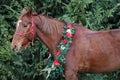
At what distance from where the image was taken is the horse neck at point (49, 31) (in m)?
3.99

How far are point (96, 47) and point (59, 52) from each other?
570 mm

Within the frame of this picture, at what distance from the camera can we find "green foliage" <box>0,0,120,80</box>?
5047mm

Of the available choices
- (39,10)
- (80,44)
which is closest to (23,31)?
(80,44)

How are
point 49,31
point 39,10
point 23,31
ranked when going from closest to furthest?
point 23,31
point 49,31
point 39,10

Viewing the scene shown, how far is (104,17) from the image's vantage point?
5496 millimetres

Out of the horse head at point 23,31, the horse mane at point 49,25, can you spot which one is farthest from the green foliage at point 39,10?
the horse head at point 23,31

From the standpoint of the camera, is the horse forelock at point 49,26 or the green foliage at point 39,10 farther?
the green foliage at point 39,10

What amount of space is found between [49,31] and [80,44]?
1.64ft

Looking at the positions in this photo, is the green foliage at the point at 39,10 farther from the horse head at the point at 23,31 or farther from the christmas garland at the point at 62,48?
the horse head at the point at 23,31

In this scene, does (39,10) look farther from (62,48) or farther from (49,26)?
(62,48)

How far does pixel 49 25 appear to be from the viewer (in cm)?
406

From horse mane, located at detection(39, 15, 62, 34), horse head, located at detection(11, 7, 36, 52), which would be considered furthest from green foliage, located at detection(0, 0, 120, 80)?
horse head, located at detection(11, 7, 36, 52)

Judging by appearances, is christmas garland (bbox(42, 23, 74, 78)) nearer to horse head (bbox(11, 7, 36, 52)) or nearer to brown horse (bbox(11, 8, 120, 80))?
brown horse (bbox(11, 8, 120, 80))

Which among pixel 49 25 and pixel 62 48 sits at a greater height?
pixel 49 25
